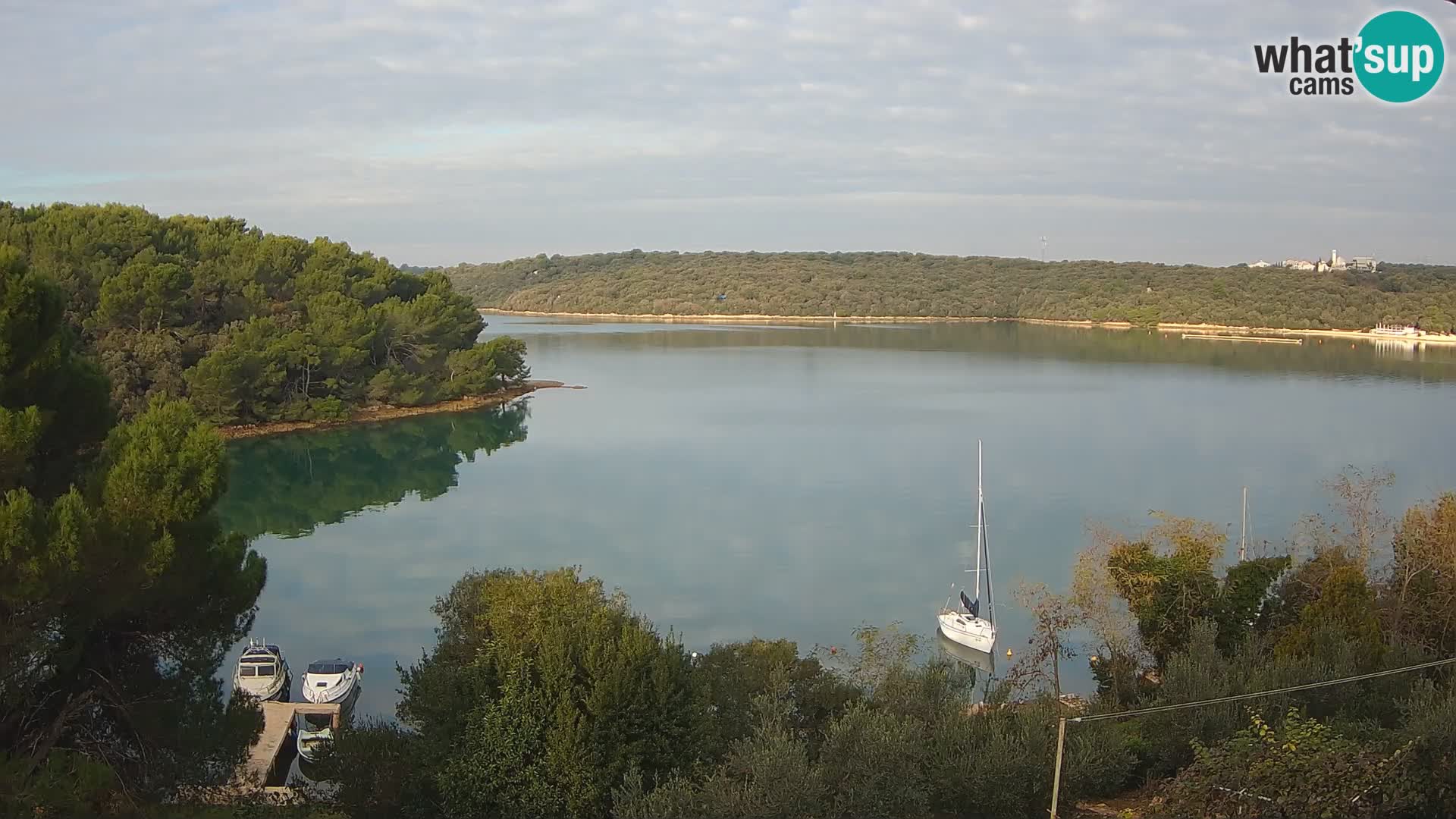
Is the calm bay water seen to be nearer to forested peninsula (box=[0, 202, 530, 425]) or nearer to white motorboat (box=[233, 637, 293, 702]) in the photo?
white motorboat (box=[233, 637, 293, 702])

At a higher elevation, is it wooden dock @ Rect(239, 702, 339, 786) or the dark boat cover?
the dark boat cover

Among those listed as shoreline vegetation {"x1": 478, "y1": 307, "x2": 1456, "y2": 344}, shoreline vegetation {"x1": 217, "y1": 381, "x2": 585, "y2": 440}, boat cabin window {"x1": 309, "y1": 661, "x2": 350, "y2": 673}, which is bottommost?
boat cabin window {"x1": 309, "y1": 661, "x2": 350, "y2": 673}

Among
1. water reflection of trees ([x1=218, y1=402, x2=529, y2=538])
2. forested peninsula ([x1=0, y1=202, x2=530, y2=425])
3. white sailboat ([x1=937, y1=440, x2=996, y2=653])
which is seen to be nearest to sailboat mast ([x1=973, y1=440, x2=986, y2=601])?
white sailboat ([x1=937, y1=440, x2=996, y2=653])

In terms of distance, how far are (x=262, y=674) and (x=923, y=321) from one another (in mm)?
91261

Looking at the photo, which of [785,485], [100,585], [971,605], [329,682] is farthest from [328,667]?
[785,485]

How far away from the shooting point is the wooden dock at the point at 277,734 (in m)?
10.3

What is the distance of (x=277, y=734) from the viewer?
36.6 ft

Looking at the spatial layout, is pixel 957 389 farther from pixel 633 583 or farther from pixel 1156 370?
pixel 633 583

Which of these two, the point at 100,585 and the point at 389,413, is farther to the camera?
the point at 389,413

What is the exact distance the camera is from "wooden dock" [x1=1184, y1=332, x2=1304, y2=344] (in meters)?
71.4

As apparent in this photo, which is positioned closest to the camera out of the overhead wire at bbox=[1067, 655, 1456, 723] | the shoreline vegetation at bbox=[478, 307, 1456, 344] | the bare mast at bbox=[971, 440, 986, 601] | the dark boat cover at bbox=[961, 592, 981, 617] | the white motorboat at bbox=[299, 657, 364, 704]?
the overhead wire at bbox=[1067, 655, 1456, 723]

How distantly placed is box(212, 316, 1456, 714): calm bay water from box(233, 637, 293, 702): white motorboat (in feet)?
2.85

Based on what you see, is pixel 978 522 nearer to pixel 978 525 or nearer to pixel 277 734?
pixel 978 525

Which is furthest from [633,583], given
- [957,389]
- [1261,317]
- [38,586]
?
[1261,317]
